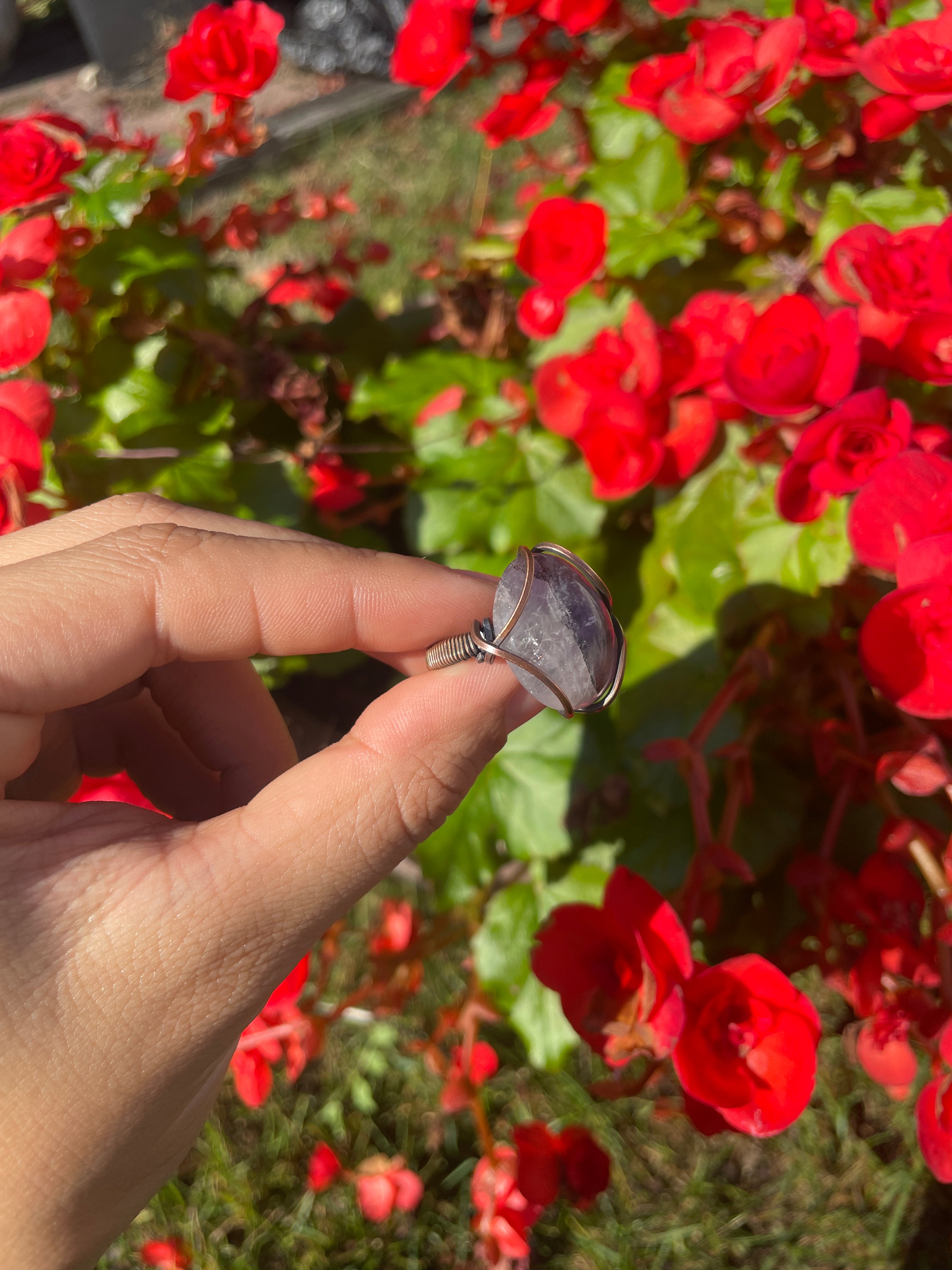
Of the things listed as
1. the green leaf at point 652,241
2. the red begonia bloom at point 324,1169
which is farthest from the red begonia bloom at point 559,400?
the red begonia bloom at point 324,1169

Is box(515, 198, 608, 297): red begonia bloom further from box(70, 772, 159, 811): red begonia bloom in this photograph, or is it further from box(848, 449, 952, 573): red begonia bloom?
box(70, 772, 159, 811): red begonia bloom

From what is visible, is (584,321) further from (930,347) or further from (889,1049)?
(889,1049)

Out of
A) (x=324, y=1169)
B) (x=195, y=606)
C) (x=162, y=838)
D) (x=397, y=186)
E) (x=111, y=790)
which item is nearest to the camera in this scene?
(x=162, y=838)

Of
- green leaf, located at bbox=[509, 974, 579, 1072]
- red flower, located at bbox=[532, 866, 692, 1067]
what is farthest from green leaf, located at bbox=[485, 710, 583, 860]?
red flower, located at bbox=[532, 866, 692, 1067]

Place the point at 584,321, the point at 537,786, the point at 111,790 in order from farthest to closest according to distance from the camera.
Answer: the point at 584,321 < the point at 537,786 < the point at 111,790

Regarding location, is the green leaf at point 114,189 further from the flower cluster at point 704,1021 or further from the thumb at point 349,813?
the flower cluster at point 704,1021

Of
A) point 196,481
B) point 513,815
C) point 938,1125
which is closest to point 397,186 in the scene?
point 196,481

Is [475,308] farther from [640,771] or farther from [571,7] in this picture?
[640,771]
